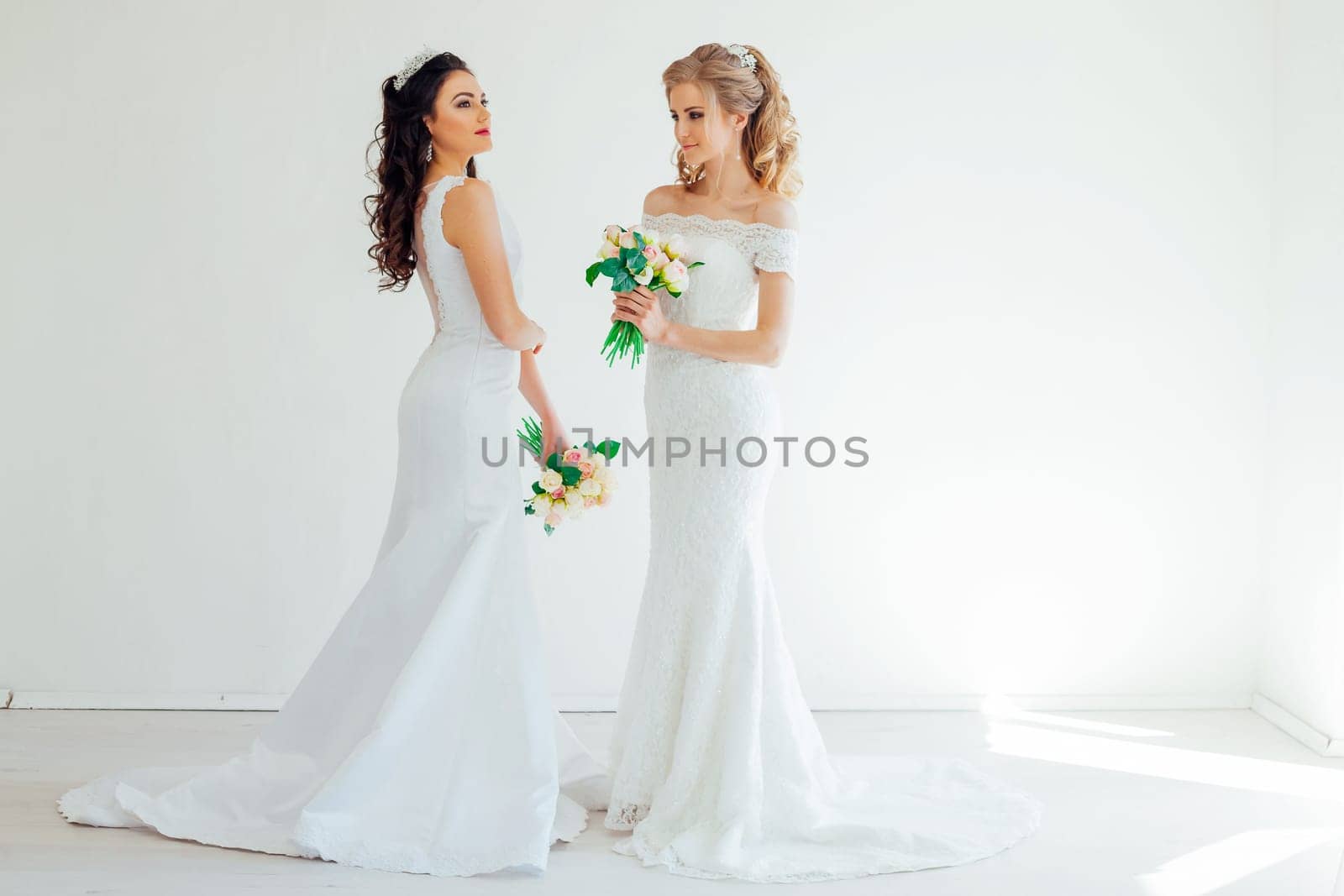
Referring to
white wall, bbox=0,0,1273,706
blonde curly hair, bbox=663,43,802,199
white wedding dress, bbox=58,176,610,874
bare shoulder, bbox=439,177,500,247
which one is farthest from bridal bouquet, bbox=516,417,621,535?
white wall, bbox=0,0,1273,706

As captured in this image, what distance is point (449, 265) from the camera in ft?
12.1

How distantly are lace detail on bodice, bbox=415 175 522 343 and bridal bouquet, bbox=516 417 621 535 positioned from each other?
0.41 m

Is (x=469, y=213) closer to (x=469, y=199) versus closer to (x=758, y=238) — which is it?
(x=469, y=199)

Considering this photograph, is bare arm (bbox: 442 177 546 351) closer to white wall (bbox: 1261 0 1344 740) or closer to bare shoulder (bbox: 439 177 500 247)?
bare shoulder (bbox: 439 177 500 247)

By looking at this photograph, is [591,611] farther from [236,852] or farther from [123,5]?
[123,5]

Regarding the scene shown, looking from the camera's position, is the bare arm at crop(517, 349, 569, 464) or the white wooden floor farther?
the bare arm at crop(517, 349, 569, 464)

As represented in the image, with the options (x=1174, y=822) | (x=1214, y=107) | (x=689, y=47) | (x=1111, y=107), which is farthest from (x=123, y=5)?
(x=1174, y=822)

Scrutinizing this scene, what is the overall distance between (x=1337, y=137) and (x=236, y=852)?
4.73 meters

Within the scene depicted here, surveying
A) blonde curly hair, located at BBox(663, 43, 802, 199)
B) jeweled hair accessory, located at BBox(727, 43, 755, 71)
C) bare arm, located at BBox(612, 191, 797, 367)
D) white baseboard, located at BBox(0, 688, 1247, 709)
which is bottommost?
white baseboard, located at BBox(0, 688, 1247, 709)

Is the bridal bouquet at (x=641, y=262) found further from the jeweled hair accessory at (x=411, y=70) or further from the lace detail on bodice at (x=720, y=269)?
the jeweled hair accessory at (x=411, y=70)

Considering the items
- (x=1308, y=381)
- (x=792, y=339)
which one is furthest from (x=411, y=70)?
(x=1308, y=381)

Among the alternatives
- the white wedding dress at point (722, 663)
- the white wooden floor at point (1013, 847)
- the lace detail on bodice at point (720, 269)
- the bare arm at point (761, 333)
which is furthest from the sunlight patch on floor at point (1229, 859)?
the lace detail on bodice at point (720, 269)

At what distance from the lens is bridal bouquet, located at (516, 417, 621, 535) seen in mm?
3697

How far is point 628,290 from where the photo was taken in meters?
3.53
